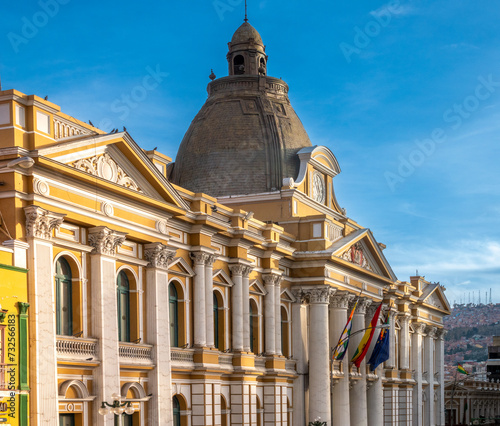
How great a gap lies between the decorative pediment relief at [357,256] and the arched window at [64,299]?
77.1 feet

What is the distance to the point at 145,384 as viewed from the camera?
3644 centimetres

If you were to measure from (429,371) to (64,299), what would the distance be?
159ft

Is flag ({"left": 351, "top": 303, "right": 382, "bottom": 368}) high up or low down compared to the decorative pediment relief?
down

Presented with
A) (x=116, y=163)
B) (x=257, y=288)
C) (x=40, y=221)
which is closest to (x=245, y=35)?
(x=257, y=288)

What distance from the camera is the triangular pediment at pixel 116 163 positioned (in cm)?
3159

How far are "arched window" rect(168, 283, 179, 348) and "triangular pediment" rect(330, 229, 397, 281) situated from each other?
13005 mm

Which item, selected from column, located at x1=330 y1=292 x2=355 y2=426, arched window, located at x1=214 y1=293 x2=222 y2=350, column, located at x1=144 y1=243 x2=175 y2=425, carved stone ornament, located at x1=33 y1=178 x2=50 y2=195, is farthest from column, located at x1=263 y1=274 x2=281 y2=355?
carved stone ornament, located at x1=33 y1=178 x2=50 y2=195

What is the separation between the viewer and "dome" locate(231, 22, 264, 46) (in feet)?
194

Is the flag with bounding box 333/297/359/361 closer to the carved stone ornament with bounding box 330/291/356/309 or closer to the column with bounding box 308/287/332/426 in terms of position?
the column with bounding box 308/287/332/426

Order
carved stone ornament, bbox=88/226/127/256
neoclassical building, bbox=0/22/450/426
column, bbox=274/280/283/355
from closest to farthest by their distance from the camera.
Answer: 1. neoclassical building, bbox=0/22/450/426
2. carved stone ornament, bbox=88/226/127/256
3. column, bbox=274/280/283/355

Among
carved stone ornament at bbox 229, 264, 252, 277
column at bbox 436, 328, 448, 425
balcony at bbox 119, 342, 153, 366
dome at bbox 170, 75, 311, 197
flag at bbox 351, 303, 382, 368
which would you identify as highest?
dome at bbox 170, 75, 311, 197

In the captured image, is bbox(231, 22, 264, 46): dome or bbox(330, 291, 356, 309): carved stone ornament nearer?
bbox(330, 291, 356, 309): carved stone ornament

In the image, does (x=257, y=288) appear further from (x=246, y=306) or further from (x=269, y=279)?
(x=246, y=306)

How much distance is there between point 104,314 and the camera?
33.3m
